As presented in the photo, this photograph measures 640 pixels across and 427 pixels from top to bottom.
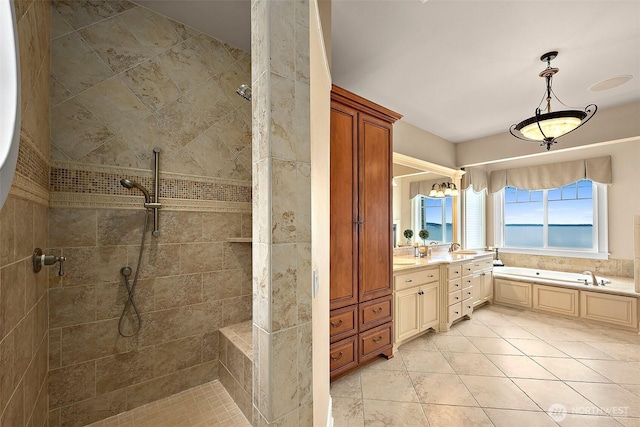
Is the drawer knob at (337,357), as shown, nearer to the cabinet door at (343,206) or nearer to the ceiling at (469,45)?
the cabinet door at (343,206)

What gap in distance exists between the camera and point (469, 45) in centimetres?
216

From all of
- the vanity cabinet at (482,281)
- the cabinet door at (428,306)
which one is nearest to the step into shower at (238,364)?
the cabinet door at (428,306)

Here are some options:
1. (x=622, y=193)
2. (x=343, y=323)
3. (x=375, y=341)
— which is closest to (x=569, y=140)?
(x=622, y=193)

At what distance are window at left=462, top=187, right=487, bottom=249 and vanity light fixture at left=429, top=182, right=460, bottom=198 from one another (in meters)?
0.64

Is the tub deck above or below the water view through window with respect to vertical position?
below

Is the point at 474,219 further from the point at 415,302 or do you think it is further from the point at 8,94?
the point at 8,94

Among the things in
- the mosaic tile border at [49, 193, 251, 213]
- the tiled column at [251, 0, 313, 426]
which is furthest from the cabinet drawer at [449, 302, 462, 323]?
the tiled column at [251, 0, 313, 426]

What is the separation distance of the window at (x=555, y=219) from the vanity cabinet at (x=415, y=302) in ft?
10.2

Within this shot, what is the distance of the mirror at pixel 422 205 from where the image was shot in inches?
145

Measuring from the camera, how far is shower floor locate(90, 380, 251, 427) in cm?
158

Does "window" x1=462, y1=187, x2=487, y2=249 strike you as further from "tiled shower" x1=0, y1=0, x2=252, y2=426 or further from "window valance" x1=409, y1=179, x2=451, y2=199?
"tiled shower" x1=0, y1=0, x2=252, y2=426

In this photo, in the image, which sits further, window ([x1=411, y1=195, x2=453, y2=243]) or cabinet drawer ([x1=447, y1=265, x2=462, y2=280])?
window ([x1=411, y1=195, x2=453, y2=243])
